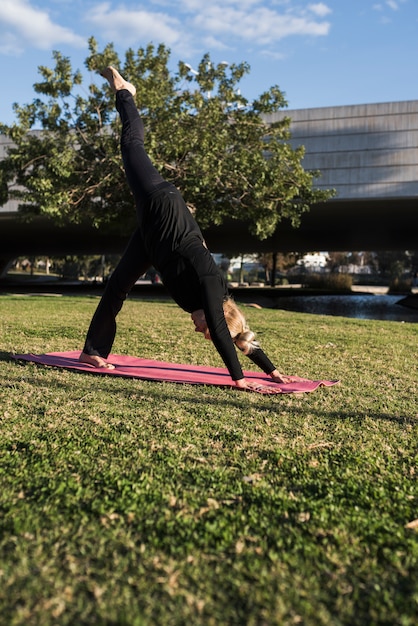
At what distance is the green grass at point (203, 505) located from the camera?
6.40ft

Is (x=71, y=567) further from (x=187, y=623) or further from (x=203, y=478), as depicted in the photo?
(x=203, y=478)

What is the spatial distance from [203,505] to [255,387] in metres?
2.52

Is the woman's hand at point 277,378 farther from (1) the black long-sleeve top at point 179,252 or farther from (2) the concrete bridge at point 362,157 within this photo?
(2) the concrete bridge at point 362,157

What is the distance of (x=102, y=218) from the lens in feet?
62.7

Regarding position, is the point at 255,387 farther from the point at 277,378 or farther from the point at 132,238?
the point at 132,238

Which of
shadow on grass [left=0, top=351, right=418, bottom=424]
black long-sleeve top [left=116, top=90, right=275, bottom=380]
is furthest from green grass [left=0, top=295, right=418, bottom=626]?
black long-sleeve top [left=116, top=90, right=275, bottom=380]

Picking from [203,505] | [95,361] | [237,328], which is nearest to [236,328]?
[237,328]

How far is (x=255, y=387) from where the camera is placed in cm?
515

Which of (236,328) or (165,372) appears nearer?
(236,328)

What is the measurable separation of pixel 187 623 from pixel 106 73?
5.31m

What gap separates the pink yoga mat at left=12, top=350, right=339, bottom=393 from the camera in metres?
5.39

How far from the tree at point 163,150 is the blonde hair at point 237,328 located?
12.4 m

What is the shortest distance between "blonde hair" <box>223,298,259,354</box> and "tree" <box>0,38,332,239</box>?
1243 cm

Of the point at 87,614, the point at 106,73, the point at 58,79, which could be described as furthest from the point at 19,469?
the point at 58,79
